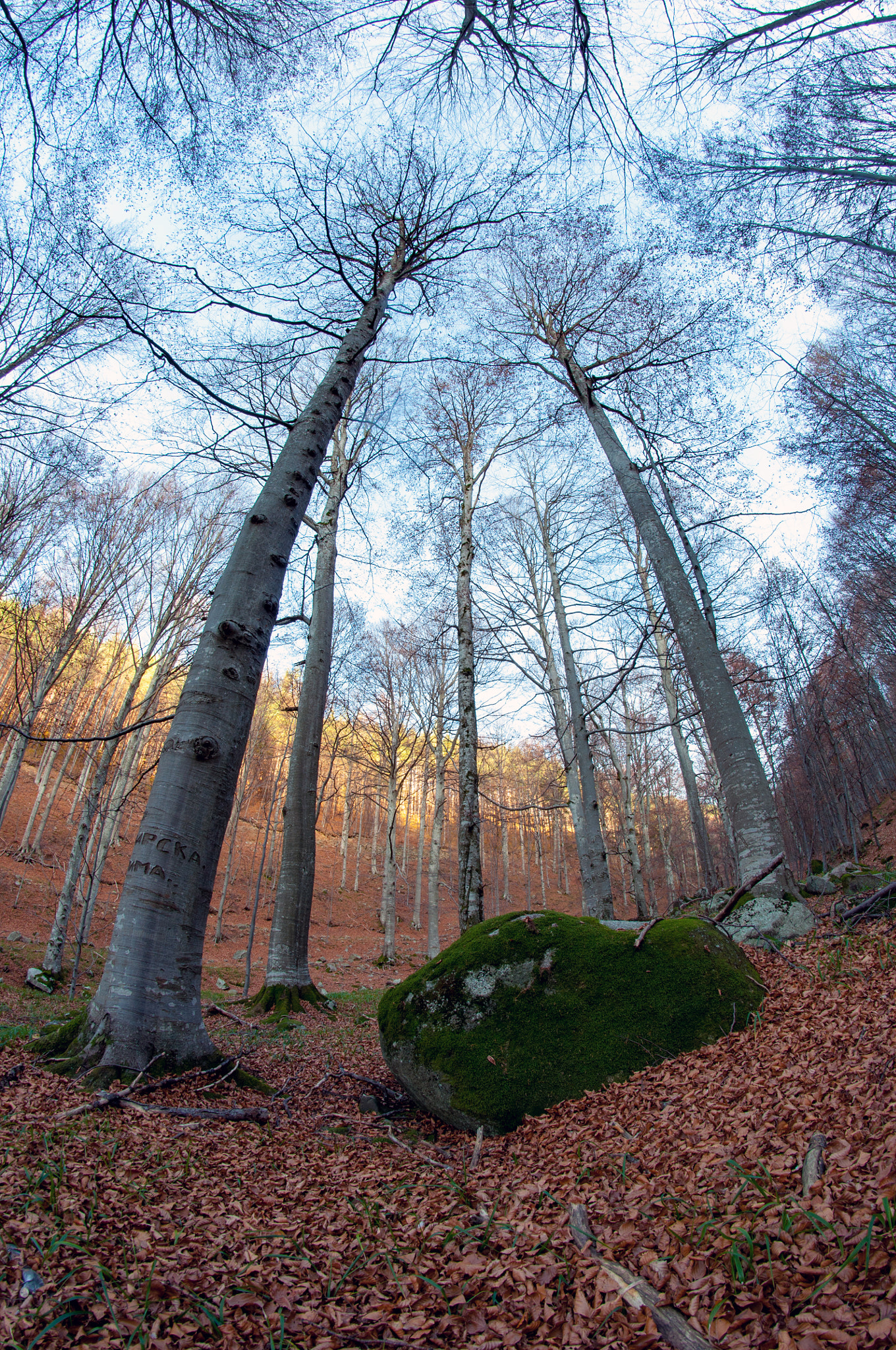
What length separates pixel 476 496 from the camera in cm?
1102

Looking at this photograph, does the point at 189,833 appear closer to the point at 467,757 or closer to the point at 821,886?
the point at 467,757

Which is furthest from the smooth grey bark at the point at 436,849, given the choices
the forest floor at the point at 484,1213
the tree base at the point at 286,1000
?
the forest floor at the point at 484,1213

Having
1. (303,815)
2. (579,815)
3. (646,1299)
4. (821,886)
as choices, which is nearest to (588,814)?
(579,815)

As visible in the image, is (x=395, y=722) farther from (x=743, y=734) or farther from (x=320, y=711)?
(x=743, y=734)

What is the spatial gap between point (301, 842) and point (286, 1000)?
77.5 inches

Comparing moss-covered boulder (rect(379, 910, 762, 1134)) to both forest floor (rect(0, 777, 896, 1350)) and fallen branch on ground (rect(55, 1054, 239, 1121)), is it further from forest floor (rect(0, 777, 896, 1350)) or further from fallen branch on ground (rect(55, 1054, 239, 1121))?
fallen branch on ground (rect(55, 1054, 239, 1121))

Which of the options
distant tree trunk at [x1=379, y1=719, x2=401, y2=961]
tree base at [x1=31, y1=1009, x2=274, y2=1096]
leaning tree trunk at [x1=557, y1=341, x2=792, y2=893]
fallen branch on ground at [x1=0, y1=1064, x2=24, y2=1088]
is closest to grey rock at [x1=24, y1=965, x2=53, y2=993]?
distant tree trunk at [x1=379, y1=719, x2=401, y2=961]

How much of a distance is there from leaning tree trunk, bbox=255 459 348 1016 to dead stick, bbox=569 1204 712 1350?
6145 mm

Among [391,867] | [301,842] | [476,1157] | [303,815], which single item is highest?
[391,867]

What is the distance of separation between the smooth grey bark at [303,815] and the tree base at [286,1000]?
57mm

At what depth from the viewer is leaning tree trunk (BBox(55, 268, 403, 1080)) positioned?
2.90 metres

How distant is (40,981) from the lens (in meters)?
9.40

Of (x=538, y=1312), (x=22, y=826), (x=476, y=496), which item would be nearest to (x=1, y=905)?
(x=22, y=826)

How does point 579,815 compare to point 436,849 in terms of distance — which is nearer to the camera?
point 579,815
